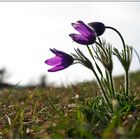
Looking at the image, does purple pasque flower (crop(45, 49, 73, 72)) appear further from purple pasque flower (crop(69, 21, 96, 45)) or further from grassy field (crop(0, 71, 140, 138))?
grassy field (crop(0, 71, 140, 138))

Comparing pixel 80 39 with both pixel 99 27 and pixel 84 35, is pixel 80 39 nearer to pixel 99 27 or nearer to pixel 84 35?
pixel 84 35

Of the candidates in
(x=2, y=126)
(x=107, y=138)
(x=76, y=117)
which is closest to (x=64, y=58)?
(x=76, y=117)

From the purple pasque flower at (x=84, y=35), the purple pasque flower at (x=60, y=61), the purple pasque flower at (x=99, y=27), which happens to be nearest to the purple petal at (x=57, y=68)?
the purple pasque flower at (x=60, y=61)

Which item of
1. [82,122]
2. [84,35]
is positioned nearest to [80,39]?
[84,35]

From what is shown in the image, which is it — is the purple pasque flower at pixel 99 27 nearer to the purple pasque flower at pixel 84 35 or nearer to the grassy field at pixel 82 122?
the purple pasque flower at pixel 84 35

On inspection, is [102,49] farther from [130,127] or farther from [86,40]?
[130,127]
